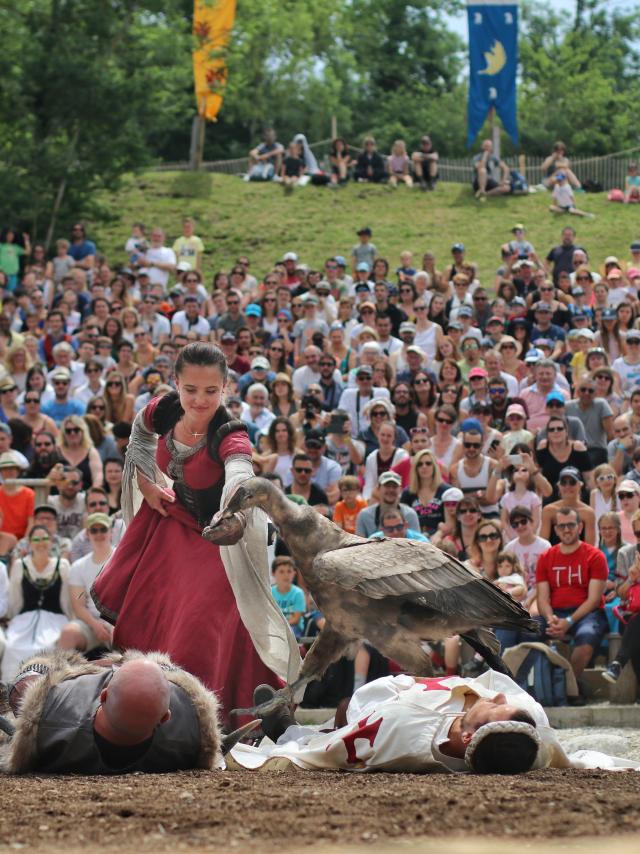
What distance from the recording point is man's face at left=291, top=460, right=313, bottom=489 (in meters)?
12.1

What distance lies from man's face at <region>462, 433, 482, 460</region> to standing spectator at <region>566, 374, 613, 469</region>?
1.12 metres

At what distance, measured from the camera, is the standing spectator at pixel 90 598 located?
1043cm

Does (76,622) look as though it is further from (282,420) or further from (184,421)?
(184,421)

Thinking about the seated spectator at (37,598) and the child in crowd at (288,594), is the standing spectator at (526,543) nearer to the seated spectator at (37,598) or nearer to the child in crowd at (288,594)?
the child in crowd at (288,594)

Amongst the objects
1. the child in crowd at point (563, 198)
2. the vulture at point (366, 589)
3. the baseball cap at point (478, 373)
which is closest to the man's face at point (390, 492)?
the baseball cap at point (478, 373)

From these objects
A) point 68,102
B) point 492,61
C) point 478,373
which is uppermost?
point 492,61

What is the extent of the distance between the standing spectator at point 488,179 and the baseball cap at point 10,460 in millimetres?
18991

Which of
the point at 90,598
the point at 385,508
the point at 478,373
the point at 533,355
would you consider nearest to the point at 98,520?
the point at 90,598

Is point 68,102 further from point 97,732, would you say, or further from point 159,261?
point 97,732

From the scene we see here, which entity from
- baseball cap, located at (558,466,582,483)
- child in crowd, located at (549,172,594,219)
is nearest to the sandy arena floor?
baseball cap, located at (558,466,582,483)

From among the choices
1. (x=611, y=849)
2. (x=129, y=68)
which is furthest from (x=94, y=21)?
(x=611, y=849)

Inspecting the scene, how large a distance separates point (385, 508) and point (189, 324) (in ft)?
22.2

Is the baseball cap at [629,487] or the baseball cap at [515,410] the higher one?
the baseball cap at [515,410]

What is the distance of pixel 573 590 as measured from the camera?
10.3m
